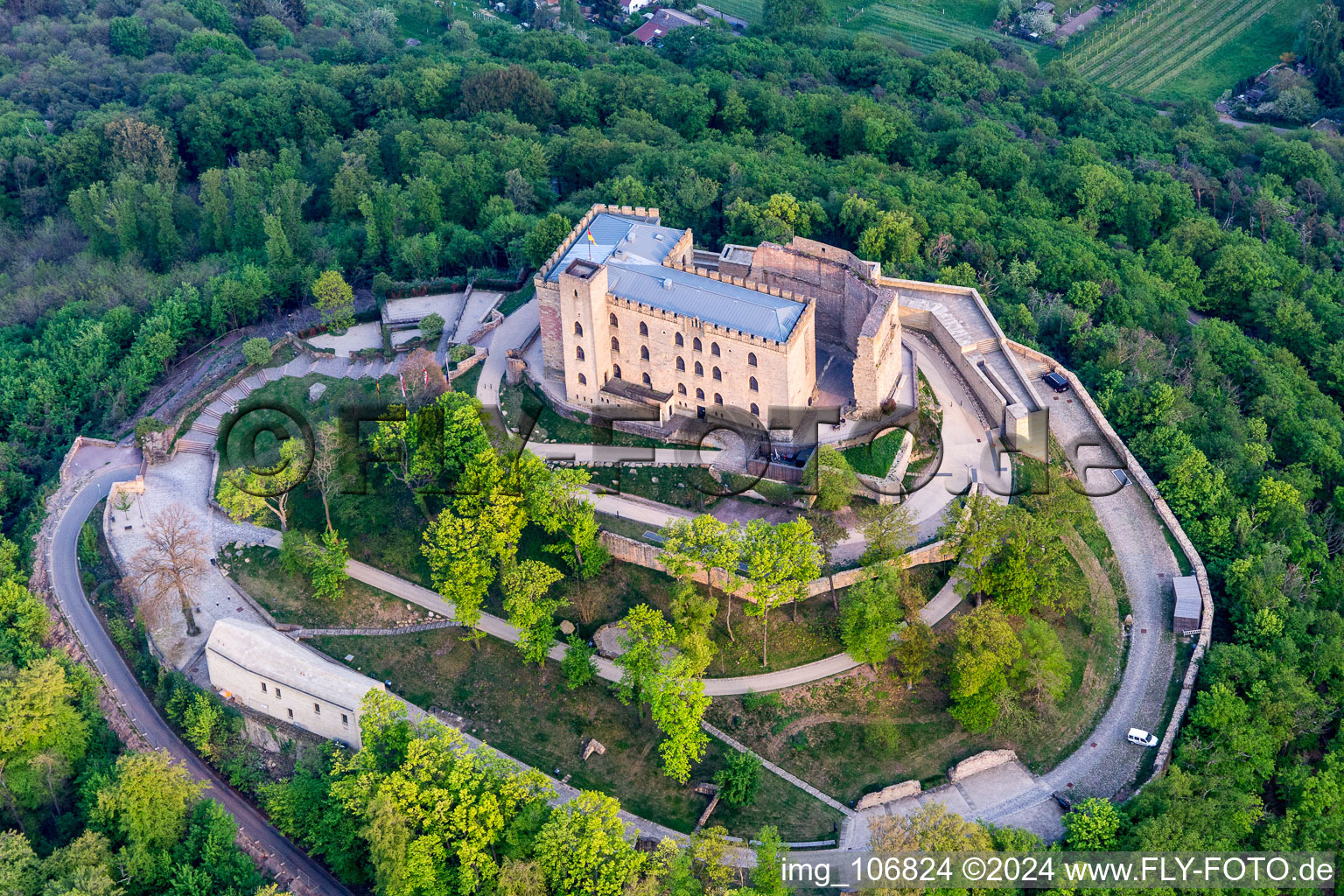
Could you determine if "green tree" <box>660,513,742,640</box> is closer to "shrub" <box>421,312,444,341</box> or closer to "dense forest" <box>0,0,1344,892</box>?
"dense forest" <box>0,0,1344,892</box>

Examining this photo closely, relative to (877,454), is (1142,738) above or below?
below

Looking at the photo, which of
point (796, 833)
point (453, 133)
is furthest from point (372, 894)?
point (453, 133)

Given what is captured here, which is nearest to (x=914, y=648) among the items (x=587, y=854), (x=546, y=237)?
(x=587, y=854)

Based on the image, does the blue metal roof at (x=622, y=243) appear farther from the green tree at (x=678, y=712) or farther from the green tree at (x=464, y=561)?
the green tree at (x=678, y=712)

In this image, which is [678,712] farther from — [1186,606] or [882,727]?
[1186,606]

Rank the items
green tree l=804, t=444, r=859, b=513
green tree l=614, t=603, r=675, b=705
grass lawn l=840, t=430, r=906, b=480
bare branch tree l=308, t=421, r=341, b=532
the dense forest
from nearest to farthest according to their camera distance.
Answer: green tree l=614, t=603, r=675, b=705, green tree l=804, t=444, r=859, b=513, the dense forest, grass lawn l=840, t=430, r=906, b=480, bare branch tree l=308, t=421, r=341, b=532

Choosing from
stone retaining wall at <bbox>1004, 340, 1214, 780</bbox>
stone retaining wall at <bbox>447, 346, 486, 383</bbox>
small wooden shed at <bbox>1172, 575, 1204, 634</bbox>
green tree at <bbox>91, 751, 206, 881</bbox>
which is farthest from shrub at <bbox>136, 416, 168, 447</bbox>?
small wooden shed at <bbox>1172, 575, 1204, 634</bbox>
